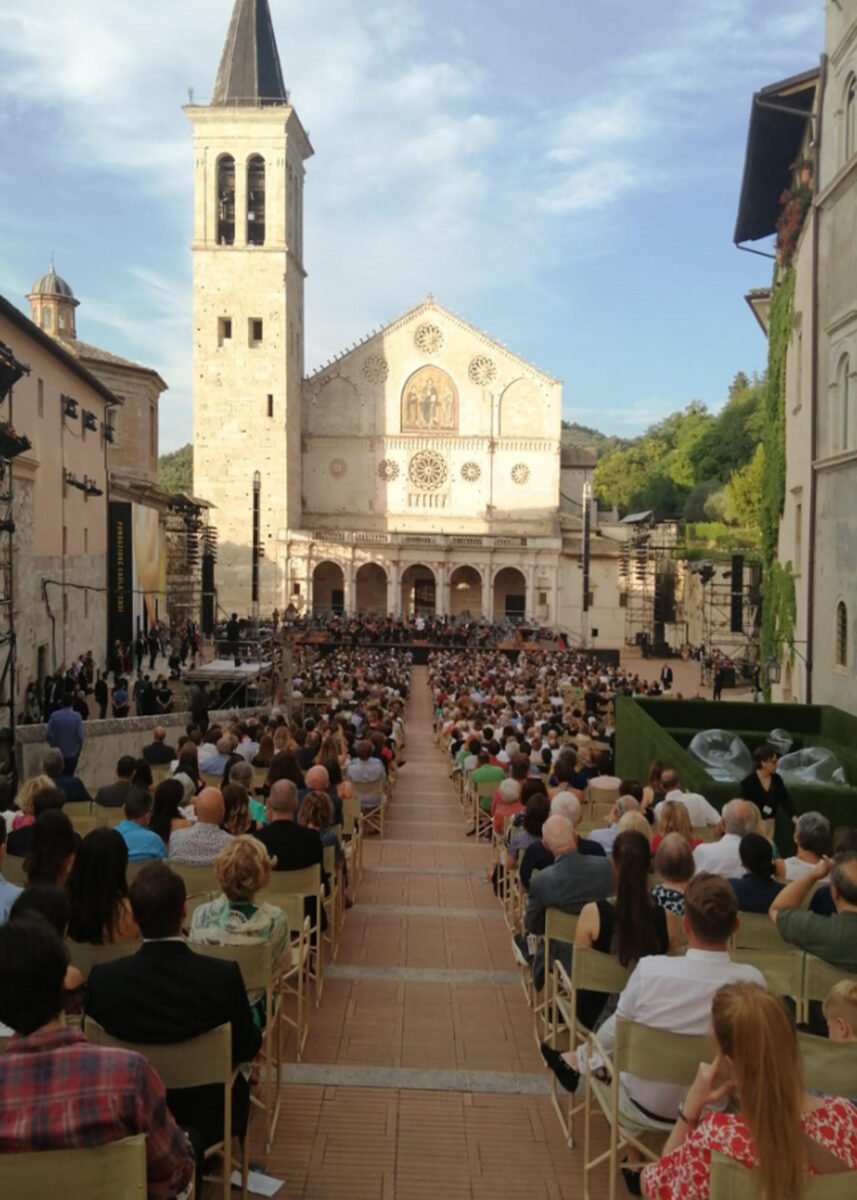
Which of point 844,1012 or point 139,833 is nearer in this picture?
point 844,1012

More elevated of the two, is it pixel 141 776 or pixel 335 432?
pixel 335 432

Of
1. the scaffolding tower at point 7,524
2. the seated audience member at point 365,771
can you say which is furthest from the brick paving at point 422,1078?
the scaffolding tower at point 7,524

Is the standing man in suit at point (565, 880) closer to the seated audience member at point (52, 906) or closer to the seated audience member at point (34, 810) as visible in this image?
the seated audience member at point (52, 906)

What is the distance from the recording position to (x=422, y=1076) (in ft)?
16.0

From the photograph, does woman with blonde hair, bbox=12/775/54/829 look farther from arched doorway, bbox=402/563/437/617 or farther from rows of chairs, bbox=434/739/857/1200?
arched doorway, bbox=402/563/437/617

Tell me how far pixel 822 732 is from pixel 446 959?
1164cm

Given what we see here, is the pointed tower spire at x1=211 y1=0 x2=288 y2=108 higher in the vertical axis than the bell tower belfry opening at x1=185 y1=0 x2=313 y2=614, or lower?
higher

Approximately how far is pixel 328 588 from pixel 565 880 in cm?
4836

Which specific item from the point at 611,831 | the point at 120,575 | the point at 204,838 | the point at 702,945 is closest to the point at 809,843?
the point at 611,831

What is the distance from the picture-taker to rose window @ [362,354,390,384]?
2110 inches

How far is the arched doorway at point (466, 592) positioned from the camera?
2094 inches

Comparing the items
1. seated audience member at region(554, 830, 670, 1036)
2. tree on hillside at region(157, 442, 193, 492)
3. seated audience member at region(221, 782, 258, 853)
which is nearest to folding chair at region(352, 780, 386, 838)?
seated audience member at region(221, 782, 258, 853)

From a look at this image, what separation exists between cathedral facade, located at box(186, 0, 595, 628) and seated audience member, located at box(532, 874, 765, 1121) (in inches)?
1811

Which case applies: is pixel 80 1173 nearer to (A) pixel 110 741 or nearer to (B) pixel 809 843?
(B) pixel 809 843
